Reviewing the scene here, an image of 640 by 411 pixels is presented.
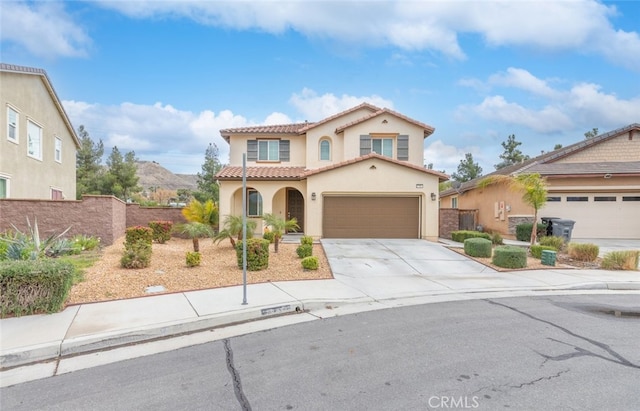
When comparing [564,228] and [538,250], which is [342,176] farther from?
[564,228]

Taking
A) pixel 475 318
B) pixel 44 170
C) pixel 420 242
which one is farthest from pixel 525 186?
pixel 44 170

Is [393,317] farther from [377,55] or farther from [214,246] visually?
[377,55]

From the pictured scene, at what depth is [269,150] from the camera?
2128 centimetres

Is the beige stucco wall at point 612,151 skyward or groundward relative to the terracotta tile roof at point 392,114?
groundward

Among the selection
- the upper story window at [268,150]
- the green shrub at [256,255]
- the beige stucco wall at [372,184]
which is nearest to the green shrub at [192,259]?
the green shrub at [256,255]

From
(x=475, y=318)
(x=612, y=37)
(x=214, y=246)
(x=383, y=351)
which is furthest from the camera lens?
(x=612, y=37)

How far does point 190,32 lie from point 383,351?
1541 cm

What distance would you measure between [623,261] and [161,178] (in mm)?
78470

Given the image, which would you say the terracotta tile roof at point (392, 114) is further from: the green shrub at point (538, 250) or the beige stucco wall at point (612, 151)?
the green shrub at point (538, 250)

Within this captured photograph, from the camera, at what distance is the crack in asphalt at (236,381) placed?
3570 mm

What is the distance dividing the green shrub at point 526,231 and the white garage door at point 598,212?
1772mm

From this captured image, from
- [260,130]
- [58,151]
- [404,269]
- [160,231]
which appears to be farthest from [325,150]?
[58,151]

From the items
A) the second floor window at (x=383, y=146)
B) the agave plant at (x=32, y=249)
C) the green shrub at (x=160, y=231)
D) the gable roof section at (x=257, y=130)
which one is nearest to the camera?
the agave plant at (x=32, y=249)

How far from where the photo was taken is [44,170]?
18391 millimetres
